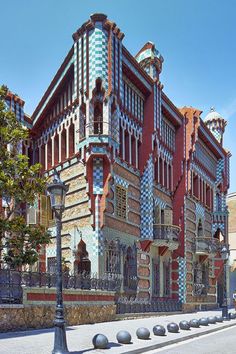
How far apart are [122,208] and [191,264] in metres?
11.7

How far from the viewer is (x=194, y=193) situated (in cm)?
3894

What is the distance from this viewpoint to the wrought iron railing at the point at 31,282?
15.6 m

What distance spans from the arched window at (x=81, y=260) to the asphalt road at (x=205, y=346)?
890 centimetres

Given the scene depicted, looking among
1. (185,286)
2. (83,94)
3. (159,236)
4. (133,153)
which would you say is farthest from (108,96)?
(185,286)

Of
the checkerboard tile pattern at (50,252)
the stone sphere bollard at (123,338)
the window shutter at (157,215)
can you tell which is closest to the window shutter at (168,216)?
the window shutter at (157,215)

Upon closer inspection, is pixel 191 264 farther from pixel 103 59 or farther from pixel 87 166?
pixel 103 59

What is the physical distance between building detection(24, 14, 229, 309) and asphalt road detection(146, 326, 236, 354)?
27.1 ft

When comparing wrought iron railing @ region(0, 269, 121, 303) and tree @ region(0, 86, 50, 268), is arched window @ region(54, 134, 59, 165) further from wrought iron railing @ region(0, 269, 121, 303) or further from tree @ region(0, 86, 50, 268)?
tree @ region(0, 86, 50, 268)

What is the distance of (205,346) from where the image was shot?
14.1 metres

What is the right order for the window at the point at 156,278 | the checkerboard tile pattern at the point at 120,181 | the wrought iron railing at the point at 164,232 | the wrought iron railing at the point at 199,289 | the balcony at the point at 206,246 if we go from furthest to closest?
the balcony at the point at 206,246 → the wrought iron railing at the point at 199,289 → the window at the point at 156,278 → the wrought iron railing at the point at 164,232 → the checkerboard tile pattern at the point at 120,181

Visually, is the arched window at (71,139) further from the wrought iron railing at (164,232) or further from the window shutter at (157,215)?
the window shutter at (157,215)

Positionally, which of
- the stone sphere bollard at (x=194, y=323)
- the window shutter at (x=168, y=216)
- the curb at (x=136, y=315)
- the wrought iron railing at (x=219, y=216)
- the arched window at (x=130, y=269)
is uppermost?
the wrought iron railing at (x=219, y=216)

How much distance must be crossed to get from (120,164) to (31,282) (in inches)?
418

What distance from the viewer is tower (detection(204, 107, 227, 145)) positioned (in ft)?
150
